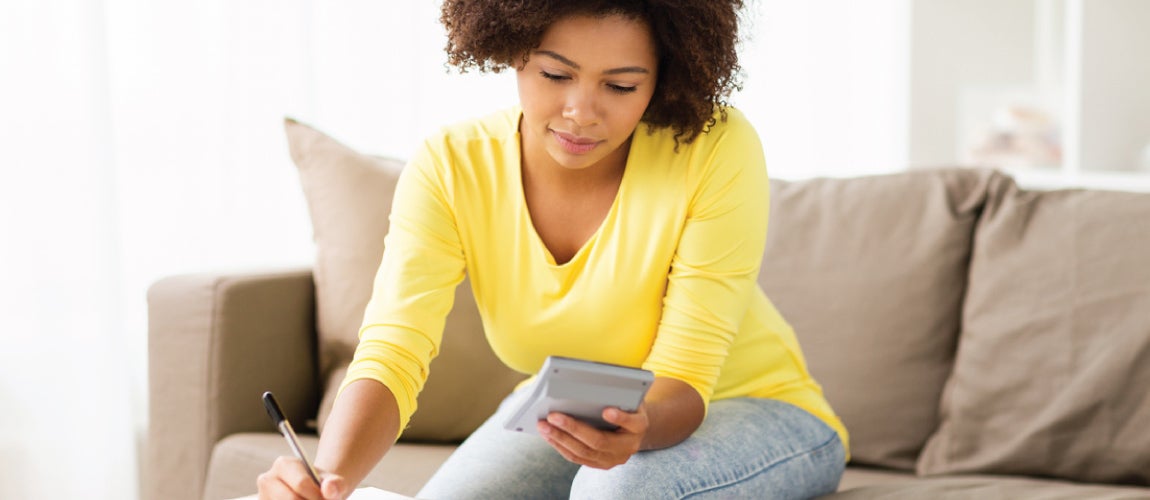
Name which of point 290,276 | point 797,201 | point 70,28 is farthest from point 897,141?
point 70,28

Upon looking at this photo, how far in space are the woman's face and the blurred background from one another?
7.4 inches

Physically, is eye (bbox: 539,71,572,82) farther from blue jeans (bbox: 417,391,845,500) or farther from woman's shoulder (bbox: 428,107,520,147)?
blue jeans (bbox: 417,391,845,500)

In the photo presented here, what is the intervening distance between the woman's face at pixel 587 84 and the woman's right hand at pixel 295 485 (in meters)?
0.45

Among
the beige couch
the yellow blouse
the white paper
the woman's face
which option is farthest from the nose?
the beige couch

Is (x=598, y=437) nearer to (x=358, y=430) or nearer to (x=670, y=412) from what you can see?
(x=670, y=412)

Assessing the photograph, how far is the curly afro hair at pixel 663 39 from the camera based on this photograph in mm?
1285

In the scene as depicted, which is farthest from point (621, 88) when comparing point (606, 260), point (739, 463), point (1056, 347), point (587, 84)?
point (1056, 347)

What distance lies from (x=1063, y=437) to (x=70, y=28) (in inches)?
68.4

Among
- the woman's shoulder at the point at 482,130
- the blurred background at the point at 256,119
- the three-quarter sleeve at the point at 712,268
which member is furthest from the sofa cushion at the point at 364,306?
the three-quarter sleeve at the point at 712,268

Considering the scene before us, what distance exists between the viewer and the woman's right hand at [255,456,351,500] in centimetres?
108

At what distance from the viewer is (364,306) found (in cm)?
191

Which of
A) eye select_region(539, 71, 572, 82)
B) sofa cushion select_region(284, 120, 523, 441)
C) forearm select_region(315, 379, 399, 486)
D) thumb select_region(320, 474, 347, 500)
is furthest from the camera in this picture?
sofa cushion select_region(284, 120, 523, 441)

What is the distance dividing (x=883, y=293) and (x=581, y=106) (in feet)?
2.38

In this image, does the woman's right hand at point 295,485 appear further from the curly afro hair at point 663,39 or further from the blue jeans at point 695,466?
the curly afro hair at point 663,39
